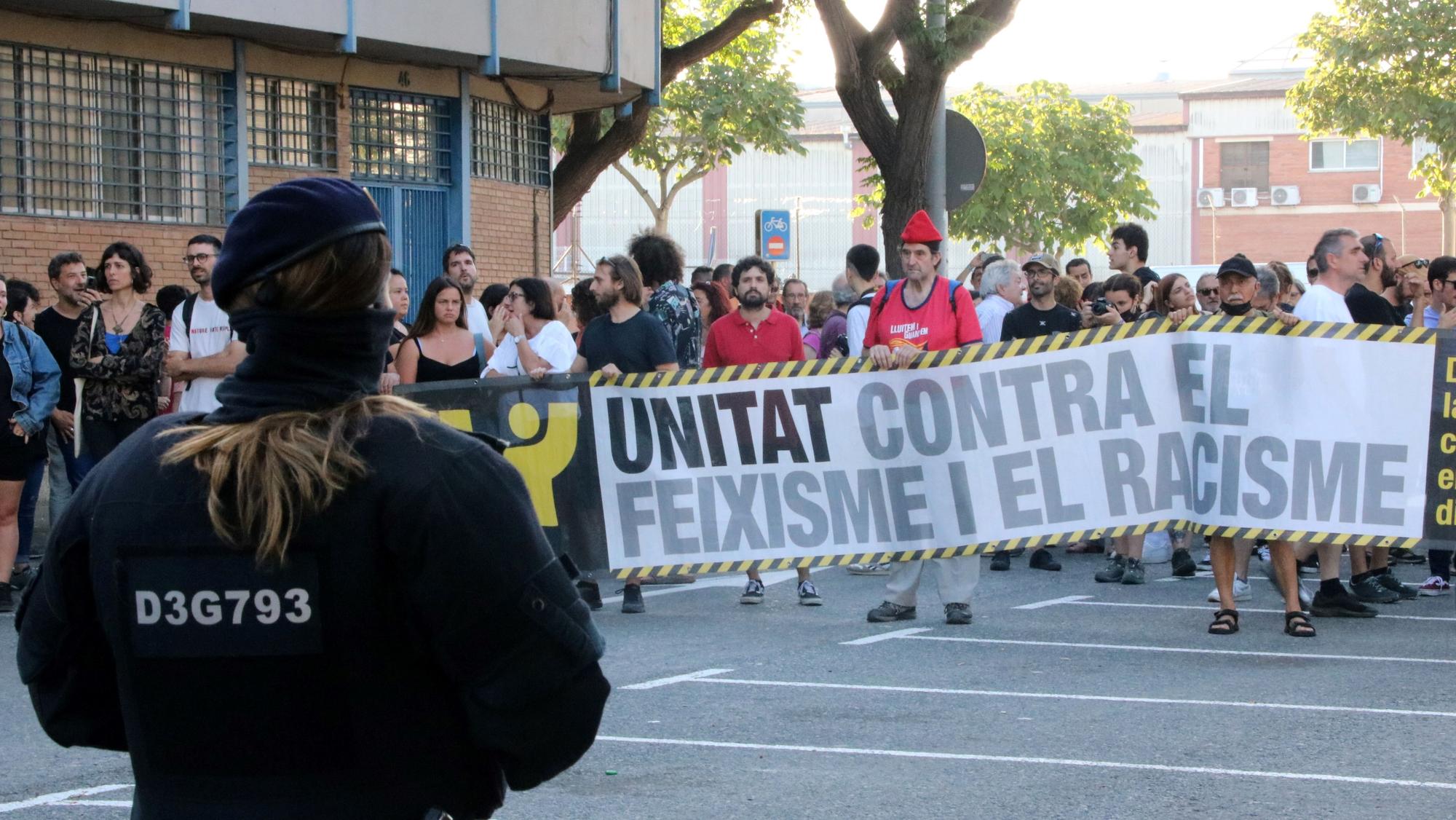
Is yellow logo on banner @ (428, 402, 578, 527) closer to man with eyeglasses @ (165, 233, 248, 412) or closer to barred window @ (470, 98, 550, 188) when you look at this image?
man with eyeglasses @ (165, 233, 248, 412)

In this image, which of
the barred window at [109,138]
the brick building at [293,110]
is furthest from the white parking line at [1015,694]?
the barred window at [109,138]

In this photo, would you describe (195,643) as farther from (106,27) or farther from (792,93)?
(792,93)

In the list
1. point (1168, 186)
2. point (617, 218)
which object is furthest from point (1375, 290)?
point (617, 218)

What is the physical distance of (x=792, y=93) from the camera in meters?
38.3

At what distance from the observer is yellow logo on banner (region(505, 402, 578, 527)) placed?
10.1 m

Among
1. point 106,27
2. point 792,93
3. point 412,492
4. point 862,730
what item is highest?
point 792,93

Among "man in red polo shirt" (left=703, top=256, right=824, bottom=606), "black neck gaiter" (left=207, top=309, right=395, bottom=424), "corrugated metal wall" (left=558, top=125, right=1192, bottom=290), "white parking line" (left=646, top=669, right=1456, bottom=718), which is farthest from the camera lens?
"corrugated metal wall" (left=558, top=125, right=1192, bottom=290)

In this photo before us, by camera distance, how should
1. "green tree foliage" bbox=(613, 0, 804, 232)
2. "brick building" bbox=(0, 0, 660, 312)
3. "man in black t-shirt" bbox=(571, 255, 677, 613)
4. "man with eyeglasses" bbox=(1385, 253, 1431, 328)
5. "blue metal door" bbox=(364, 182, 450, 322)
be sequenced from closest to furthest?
"man in black t-shirt" bbox=(571, 255, 677, 613), "man with eyeglasses" bbox=(1385, 253, 1431, 328), "brick building" bbox=(0, 0, 660, 312), "blue metal door" bbox=(364, 182, 450, 322), "green tree foliage" bbox=(613, 0, 804, 232)

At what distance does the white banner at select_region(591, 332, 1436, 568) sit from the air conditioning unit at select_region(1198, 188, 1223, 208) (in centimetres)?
6260

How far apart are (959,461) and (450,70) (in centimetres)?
1184

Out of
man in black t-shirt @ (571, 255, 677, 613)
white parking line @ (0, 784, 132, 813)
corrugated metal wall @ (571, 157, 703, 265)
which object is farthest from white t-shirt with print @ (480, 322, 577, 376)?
corrugated metal wall @ (571, 157, 703, 265)

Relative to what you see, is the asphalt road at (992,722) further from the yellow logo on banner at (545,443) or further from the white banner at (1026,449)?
the yellow logo on banner at (545,443)

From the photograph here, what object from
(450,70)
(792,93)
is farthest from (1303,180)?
(450,70)

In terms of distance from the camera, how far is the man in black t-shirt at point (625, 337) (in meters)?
10.2
